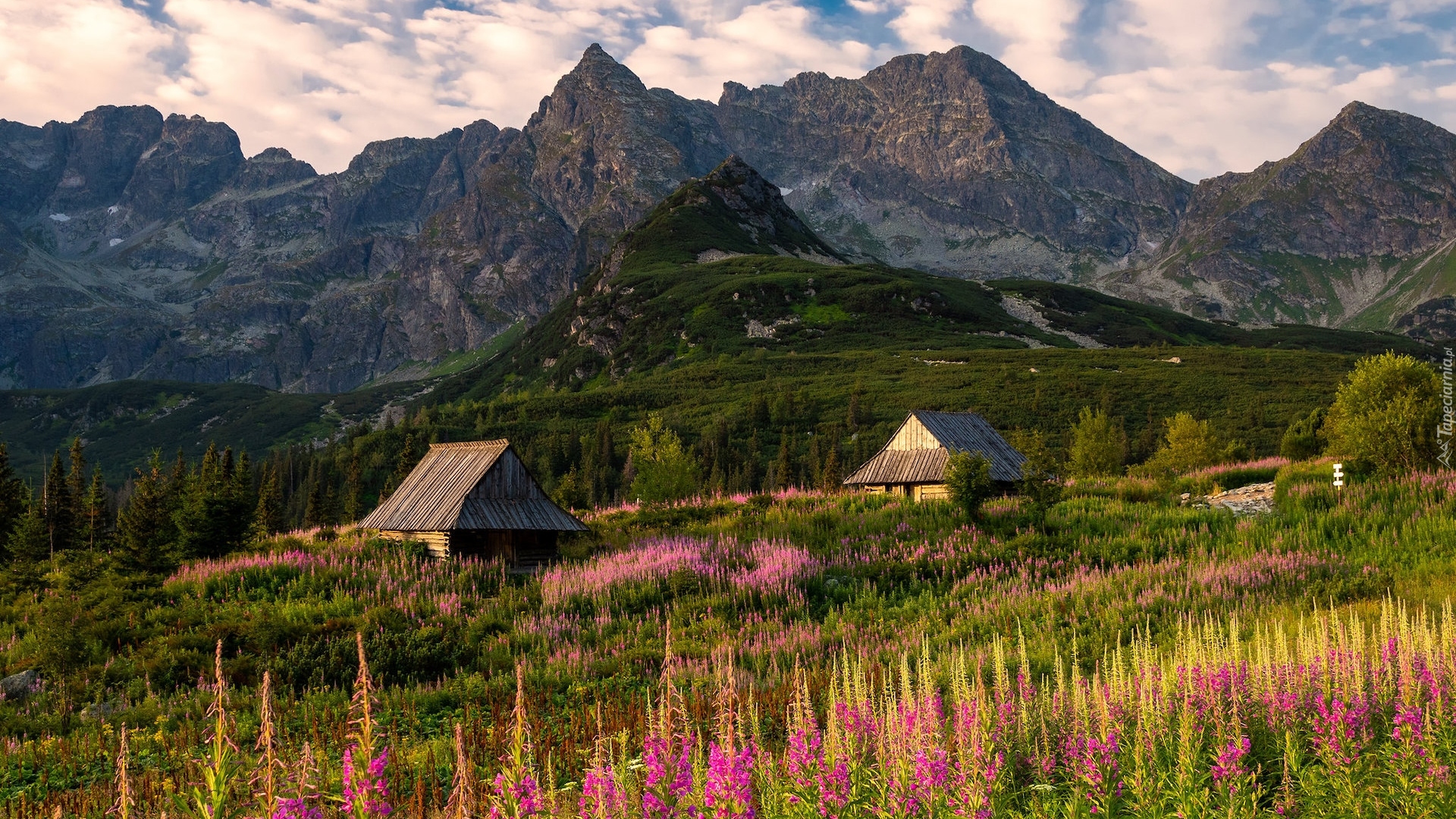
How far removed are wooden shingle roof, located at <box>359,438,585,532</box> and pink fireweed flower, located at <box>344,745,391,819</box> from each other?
70.5 ft

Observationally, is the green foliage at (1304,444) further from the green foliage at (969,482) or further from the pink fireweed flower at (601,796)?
the pink fireweed flower at (601,796)

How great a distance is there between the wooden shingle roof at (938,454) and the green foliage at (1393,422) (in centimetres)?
1142

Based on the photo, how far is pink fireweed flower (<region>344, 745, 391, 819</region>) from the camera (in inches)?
147

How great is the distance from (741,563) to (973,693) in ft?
42.9

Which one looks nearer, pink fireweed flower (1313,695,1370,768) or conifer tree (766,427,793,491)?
pink fireweed flower (1313,695,1370,768)

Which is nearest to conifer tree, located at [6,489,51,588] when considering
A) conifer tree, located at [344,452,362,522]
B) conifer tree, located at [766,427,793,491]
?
conifer tree, located at [344,452,362,522]

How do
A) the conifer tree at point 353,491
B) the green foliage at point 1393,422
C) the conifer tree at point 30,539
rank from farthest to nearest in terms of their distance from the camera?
the conifer tree at point 353,491 < the conifer tree at point 30,539 < the green foliage at point 1393,422

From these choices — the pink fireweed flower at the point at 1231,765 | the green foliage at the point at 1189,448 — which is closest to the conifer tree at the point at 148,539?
the pink fireweed flower at the point at 1231,765

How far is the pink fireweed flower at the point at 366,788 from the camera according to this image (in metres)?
3.73

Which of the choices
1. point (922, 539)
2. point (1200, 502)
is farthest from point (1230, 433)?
point (922, 539)

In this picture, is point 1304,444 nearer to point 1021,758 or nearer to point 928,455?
point 928,455

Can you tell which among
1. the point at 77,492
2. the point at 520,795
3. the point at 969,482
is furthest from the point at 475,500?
the point at 77,492

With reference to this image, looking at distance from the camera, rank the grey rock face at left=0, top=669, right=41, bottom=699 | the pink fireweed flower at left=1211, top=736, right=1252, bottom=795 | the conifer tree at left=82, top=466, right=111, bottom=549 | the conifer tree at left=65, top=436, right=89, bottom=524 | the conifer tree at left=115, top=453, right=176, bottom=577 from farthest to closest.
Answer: the conifer tree at left=65, top=436, right=89, bottom=524, the conifer tree at left=82, top=466, right=111, bottom=549, the conifer tree at left=115, top=453, right=176, bottom=577, the grey rock face at left=0, top=669, right=41, bottom=699, the pink fireweed flower at left=1211, top=736, right=1252, bottom=795

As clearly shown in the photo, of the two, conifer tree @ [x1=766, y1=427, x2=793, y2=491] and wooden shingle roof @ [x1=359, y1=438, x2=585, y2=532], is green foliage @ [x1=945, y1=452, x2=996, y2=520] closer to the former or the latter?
wooden shingle roof @ [x1=359, y1=438, x2=585, y2=532]
